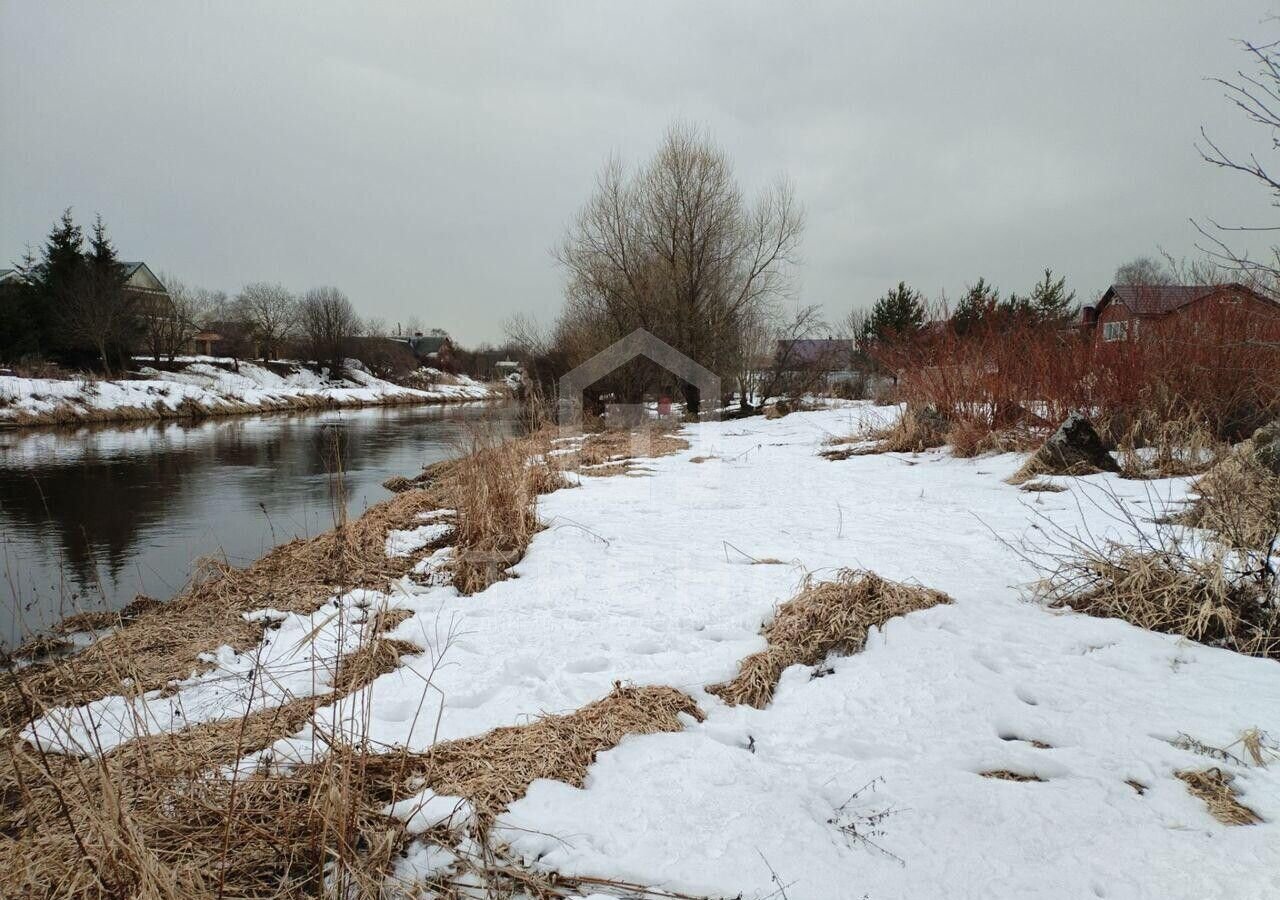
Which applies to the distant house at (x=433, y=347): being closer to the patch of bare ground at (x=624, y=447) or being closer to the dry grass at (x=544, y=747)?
the patch of bare ground at (x=624, y=447)

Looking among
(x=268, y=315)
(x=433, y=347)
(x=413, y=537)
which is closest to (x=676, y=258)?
(x=413, y=537)

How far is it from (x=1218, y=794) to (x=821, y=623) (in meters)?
1.42

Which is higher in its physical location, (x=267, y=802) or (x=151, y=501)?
(x=267, y=802)

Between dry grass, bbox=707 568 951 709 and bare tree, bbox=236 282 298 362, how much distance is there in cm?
5014

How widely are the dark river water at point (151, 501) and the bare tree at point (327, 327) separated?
27.1 meters

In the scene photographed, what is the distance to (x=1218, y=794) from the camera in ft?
5.54

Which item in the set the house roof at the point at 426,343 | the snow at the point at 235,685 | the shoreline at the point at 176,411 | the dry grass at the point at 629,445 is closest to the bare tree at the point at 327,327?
the shoreline at the point at 176,411

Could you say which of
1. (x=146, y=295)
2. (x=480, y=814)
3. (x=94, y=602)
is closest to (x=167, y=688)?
(x=480, y=814)

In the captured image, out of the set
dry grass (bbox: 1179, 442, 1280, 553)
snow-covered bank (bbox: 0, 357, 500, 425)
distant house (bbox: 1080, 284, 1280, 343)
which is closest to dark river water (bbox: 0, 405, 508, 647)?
snow-covered bank (bbox: 0, 357, 500, 425)

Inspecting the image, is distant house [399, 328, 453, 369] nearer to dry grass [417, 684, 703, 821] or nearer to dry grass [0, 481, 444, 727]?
dry grass [0, 481, 444, 727]

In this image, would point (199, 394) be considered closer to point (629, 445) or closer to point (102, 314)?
point (102, 314)

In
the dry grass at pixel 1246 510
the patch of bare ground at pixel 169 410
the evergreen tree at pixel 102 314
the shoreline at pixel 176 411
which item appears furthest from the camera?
the evergreen tree at pixel 102 314

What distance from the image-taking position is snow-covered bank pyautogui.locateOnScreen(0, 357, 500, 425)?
18.6 metres

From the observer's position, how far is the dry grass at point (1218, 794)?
1599 mm
